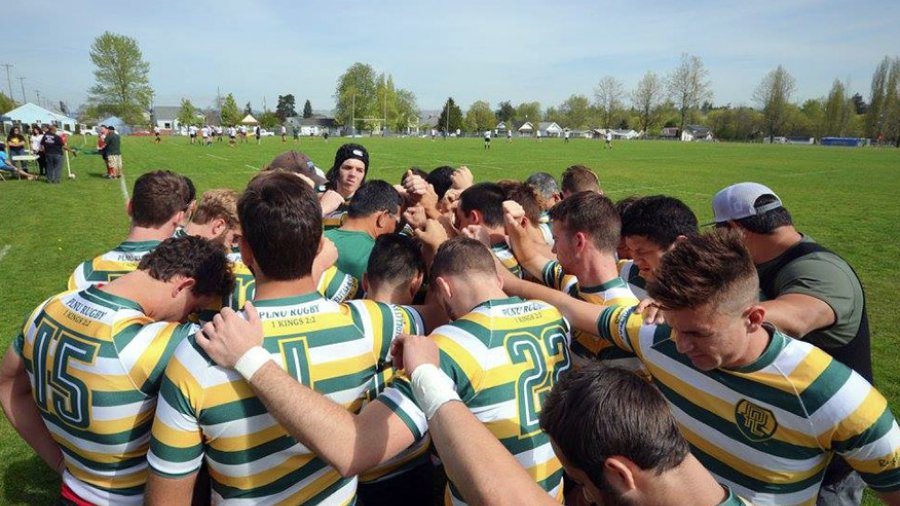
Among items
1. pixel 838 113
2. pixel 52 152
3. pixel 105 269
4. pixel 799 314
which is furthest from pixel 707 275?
pixel 838 113

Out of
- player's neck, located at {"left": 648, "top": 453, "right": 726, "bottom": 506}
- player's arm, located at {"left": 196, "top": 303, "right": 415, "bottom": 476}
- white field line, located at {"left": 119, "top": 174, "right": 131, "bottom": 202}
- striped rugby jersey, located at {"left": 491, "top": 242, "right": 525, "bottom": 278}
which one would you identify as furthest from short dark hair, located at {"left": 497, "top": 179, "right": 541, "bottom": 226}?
white field line, located at {"left": 119, "top": 174, "right": 131, "bottom": 202}

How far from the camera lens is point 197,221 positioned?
421cm

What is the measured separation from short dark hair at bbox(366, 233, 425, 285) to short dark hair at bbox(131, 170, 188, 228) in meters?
1.61

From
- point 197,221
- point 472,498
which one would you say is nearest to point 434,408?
point 472,498

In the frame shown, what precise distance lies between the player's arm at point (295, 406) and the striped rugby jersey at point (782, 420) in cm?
133

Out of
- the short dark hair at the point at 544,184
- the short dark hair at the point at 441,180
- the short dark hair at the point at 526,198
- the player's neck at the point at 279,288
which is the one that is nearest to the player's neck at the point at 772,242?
the short dark hair at the point at 526,198

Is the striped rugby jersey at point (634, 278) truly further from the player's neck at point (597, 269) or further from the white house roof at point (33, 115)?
the white house roof at point (33, 115)

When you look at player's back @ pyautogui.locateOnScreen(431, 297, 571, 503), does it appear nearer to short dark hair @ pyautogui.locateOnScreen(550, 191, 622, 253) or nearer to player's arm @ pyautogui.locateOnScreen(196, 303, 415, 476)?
player's arm @ pyautogui.locateOnScreen(196, 303, 415, 476)

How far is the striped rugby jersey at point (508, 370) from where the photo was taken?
2.18 meters

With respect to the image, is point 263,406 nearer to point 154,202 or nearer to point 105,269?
point 105,269

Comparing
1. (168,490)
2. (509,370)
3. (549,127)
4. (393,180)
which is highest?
(549,127)

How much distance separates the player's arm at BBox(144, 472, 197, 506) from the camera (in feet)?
6.24

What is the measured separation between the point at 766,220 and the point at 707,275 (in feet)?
5.29

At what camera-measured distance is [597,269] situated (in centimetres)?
298
